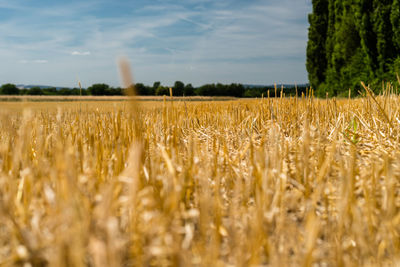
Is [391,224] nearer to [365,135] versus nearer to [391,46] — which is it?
[365,135]

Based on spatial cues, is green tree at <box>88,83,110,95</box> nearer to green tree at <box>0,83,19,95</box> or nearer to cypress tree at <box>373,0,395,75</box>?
green tree at <box>0,83,19,95</box>

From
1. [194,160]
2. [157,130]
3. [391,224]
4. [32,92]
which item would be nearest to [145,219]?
[194,160]

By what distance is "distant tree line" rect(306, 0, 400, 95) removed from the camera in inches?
427

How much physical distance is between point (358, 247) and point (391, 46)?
1257 centimetres

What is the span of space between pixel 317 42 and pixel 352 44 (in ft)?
11.0

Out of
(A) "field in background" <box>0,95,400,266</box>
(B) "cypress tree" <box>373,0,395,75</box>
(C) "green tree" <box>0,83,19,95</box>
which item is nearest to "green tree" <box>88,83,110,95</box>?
(C) "green tree" <box>0,83,19,95</box>

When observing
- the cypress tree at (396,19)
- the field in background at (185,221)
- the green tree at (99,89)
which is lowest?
the field in background at (185,221)

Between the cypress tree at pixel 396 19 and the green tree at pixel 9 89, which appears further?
the green tree at pixel 9 89

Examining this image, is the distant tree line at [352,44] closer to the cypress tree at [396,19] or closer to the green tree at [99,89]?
the cypress tree at [396,19]

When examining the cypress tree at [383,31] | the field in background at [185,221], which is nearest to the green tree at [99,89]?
the cypress tree at [383,31]

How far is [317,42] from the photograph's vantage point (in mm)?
18734

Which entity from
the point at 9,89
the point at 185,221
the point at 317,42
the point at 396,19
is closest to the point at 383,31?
the point at 396,19

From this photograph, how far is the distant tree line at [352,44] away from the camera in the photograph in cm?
1084

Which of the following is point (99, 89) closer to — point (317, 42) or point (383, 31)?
point (317, 42)
